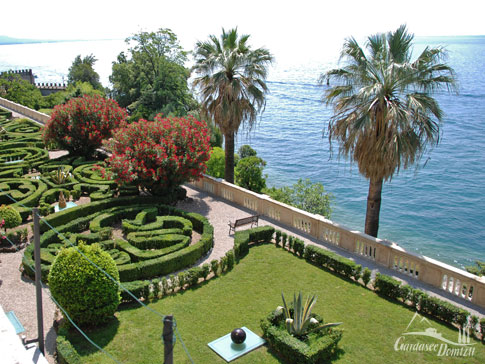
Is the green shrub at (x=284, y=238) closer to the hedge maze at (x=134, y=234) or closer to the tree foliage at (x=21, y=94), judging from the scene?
the hedge maze at (x=134, y=234)

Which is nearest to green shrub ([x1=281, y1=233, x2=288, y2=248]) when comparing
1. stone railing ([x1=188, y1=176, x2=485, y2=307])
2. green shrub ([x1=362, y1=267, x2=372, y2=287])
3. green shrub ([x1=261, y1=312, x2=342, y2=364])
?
stone railing ([x1=188, y1=176, x2=485, y2=307])

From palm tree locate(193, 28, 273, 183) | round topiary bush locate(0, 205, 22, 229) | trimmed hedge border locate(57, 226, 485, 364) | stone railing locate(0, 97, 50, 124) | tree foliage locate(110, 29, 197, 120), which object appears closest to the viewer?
trimmed hedge border locate(57, 226, 485, 364)

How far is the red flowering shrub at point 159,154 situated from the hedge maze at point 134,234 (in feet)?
4.62

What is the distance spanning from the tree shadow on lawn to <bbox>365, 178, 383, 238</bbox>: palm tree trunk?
11350 mm

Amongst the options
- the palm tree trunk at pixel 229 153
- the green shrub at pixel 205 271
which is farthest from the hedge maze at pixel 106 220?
the palm tree trunk at pixel 229 153

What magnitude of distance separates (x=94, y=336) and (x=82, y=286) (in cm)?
151

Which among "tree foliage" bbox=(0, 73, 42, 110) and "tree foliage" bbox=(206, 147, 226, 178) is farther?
"tree foliage" bbox=(0, 73, 42, 110)

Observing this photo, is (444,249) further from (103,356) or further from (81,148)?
(103,356)

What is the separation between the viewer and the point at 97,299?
12.3m

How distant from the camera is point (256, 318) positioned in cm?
1352

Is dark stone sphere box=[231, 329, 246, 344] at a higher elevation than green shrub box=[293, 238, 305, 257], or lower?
lower

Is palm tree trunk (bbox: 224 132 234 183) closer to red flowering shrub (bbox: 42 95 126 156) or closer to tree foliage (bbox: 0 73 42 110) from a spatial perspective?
red flowering shrub (bbox: 42 95 126 156)

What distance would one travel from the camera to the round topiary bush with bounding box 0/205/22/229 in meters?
18.5

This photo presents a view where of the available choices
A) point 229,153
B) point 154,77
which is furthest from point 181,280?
point 154,77
